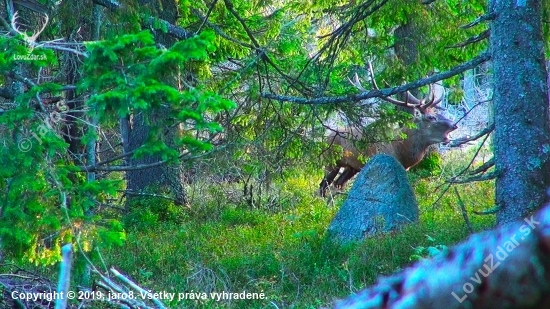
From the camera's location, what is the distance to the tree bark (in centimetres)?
80

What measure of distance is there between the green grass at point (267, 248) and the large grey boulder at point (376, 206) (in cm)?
30

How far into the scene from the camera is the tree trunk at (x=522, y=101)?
656 centimetres

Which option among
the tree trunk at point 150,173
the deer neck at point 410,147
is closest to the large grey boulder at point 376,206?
the tree trunk at point 150,173

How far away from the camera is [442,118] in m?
15.9

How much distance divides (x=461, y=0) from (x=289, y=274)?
15.9 feet

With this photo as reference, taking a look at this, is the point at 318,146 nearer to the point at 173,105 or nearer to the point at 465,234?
the point at 465,234

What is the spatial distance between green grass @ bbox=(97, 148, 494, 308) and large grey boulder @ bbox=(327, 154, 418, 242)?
0.99 ft

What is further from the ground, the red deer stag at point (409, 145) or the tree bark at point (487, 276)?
the red deer stag at point (409, 145)

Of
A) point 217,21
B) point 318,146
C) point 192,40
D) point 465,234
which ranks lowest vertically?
point 465,234

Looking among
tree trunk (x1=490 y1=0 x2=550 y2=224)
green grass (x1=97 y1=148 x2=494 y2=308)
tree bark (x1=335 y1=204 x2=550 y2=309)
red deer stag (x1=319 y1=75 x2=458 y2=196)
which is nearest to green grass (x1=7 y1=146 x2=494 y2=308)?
green grass (x1=97 y1=148 x2=494 y2=308)

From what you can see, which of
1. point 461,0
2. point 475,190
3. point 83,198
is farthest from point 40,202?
point 475,190

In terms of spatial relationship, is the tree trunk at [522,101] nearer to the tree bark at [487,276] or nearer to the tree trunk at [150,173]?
the tree bark at [487,276]
